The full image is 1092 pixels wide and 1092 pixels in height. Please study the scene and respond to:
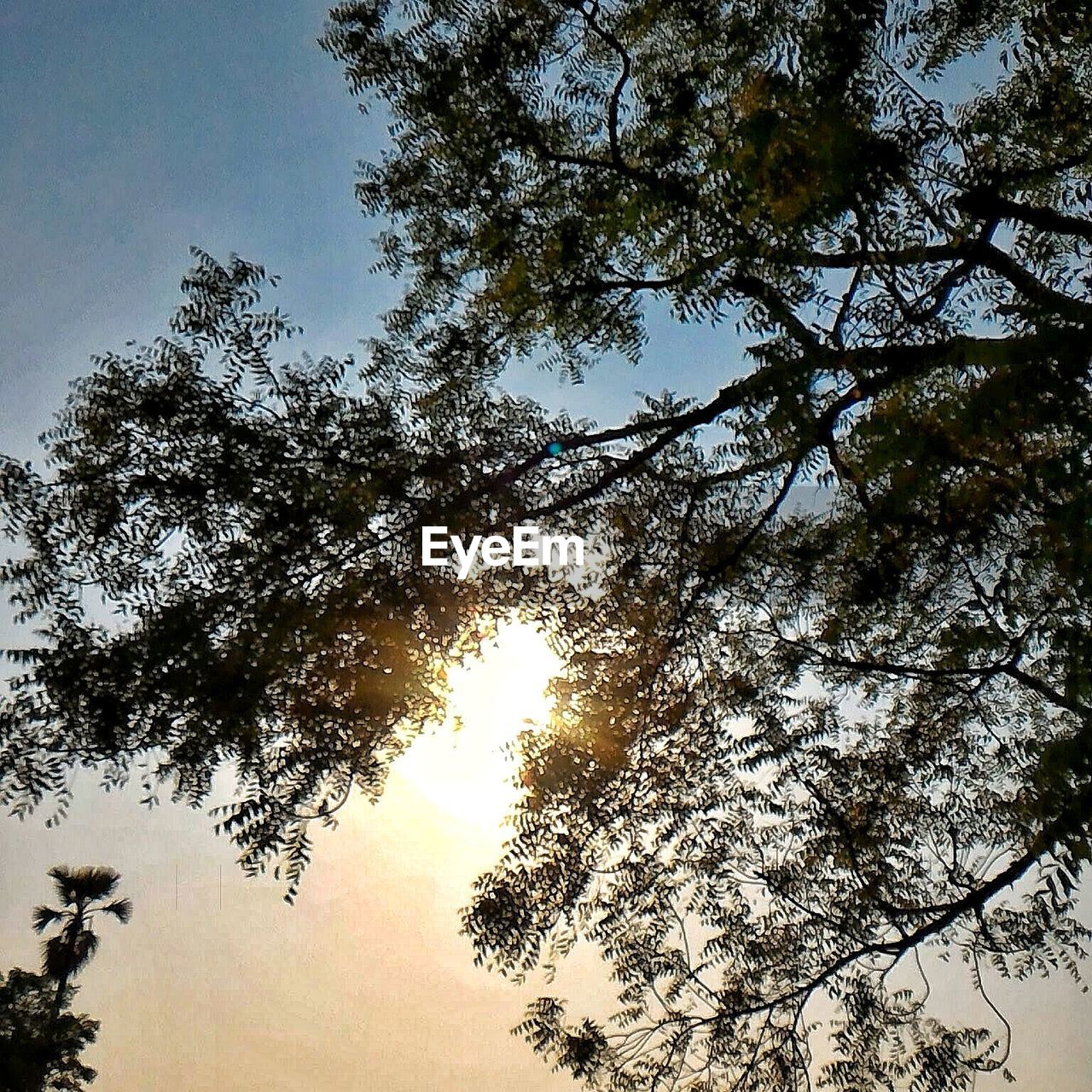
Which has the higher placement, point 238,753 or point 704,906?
point 704,906

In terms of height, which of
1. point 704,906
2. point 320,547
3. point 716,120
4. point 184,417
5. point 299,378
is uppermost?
point 716,120

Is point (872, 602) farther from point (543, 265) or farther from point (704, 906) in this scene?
point (543, 265)

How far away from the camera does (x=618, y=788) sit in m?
7.00

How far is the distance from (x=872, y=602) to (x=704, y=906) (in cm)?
320

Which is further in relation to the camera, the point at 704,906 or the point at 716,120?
the point at 704,906

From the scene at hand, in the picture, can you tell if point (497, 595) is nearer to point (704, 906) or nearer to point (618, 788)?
point (618, 788)

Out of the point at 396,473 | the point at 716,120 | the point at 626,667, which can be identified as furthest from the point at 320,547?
the point at 716,120

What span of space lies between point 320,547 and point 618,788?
2980 millimetres

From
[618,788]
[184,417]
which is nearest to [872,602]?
[618,788]

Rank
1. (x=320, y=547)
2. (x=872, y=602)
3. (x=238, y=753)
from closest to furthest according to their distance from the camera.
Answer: (x=238, y=753)
(x=320, y=547)
(x=872, y=602)

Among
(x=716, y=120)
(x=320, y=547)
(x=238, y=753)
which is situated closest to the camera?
(x=238, y=753)

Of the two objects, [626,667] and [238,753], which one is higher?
[626,667]

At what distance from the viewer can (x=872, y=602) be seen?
7.83 meters

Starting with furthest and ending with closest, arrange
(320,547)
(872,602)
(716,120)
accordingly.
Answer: (872,602)
(716,120)
(320,547)
